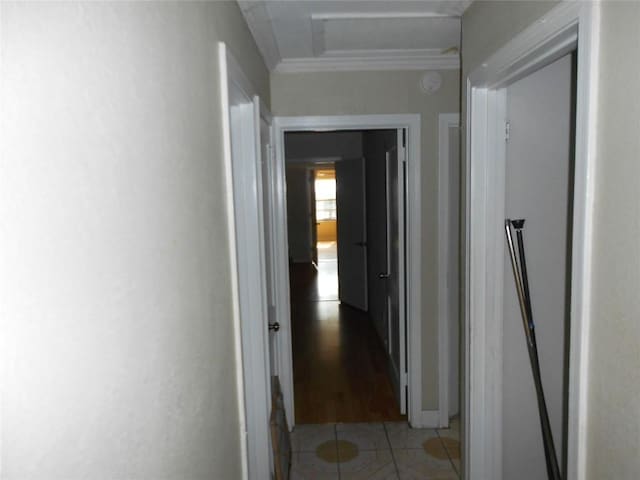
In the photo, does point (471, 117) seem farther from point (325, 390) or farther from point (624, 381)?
point (325, 390)

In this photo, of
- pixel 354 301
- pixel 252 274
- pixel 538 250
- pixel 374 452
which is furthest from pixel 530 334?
pixel 354 301

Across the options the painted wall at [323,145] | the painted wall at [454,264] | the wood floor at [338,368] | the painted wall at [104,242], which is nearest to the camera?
the painted wall at [104,242]

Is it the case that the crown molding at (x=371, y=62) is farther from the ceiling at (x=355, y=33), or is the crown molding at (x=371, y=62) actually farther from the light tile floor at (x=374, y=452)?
the light tile floor at (x=374, y=452)

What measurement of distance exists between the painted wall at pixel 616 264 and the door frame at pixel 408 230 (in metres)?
Answer: 1.90

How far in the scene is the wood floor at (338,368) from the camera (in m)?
3.44

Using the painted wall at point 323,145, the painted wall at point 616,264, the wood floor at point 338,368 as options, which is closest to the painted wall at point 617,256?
the painted wall at point 616,264

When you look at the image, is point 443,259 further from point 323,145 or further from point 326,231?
point 326,231

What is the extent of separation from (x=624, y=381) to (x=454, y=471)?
1964 mm

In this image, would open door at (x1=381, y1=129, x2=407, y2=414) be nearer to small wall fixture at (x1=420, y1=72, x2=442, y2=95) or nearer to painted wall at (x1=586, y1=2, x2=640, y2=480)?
small wall fixture at (x1=420, y1=72, x2=442, y2=95)

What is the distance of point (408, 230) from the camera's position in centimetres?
305

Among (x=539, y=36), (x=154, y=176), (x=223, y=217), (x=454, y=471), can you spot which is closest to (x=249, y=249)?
(x=223, y=217)

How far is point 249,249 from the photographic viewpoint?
213cm

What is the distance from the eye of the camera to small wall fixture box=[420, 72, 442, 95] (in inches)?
115

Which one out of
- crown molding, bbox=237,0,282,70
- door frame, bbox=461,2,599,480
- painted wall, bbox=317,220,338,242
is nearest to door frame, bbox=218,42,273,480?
crown molding, bbox=237,0,282,70
